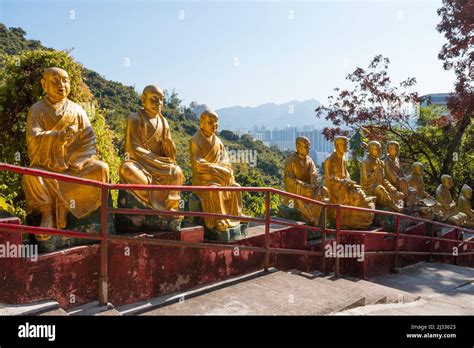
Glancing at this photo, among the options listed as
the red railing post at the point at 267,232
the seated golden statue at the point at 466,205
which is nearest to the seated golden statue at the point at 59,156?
the red railing post at the point at 267,232

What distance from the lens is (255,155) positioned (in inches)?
1764

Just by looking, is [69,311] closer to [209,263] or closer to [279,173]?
[209,263]

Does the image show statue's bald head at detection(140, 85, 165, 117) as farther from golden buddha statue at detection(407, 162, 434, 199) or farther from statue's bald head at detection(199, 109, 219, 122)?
golden buddha statue at detection(407, 162, 434, 199)

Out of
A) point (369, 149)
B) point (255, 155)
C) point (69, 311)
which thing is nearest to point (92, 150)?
point (69, 311)

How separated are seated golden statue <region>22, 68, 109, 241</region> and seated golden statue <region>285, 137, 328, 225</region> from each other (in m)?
3.72

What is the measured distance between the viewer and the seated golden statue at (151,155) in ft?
15.4

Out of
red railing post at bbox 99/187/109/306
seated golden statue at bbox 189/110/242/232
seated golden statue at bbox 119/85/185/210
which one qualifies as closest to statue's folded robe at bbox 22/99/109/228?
red railing post at bbox 99/187/109/306

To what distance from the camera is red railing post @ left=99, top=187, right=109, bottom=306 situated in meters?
3.86

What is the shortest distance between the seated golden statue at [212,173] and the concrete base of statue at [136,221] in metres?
0.68

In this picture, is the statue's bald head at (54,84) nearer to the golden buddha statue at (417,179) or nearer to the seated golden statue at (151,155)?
the seated golden statue at (151,155)

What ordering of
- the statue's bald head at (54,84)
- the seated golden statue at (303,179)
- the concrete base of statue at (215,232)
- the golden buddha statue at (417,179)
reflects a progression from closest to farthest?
the statue's bald head at (54,84) → the concrete base of statue at (215,232) → the seated golden statue at (303,179) → the golden buddha statue at (417,179)

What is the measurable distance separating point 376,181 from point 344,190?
1192 mm

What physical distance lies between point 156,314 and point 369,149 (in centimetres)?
601

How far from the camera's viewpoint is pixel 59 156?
4.11 m
